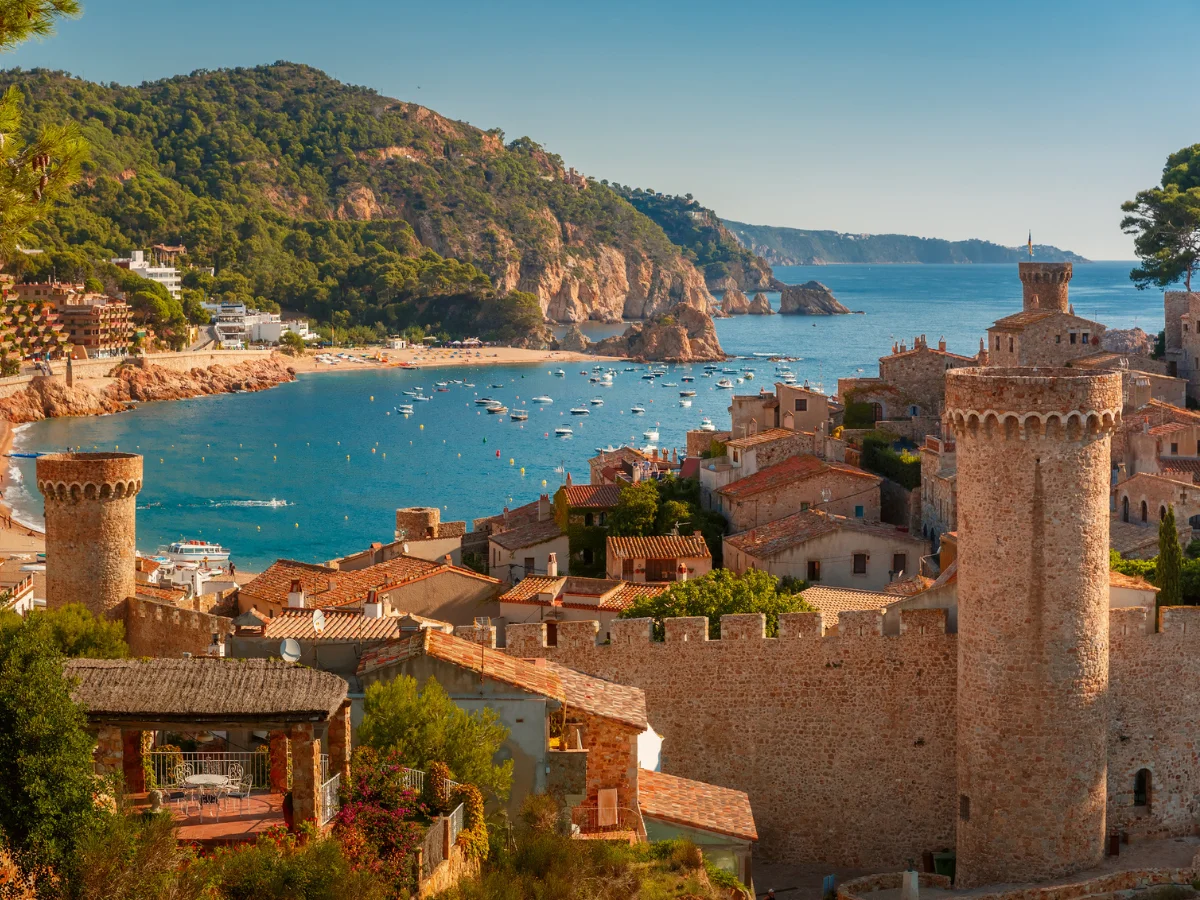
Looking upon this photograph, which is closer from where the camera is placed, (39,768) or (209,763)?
(39,768)

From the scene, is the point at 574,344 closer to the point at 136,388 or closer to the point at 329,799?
the point at 136,388

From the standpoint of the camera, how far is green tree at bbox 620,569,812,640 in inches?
845

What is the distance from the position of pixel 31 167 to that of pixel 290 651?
4.80 m

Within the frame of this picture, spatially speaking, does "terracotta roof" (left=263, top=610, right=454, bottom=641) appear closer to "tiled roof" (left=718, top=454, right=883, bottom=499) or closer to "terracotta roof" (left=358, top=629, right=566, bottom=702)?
"terracotta roof" (left=358, top=629, right=566, bottom=702)

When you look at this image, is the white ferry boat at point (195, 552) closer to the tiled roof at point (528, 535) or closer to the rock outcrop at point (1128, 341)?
the tiled roof at point (528, 535)

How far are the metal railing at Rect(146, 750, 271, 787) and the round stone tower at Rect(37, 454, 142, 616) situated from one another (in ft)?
29.7

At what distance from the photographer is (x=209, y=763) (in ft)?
42.1

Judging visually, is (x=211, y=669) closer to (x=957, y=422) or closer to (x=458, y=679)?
(x=458, y=679)

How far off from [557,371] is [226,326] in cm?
3069


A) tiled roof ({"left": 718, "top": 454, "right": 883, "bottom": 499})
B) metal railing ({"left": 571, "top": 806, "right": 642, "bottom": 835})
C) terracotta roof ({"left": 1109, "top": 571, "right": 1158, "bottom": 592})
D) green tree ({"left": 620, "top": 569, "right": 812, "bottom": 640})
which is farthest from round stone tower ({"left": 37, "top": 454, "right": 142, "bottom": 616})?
tiled roof ({"left": 718, "top": 454, "right": 883, "bottom": 499})

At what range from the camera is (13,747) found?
1073 centimetres

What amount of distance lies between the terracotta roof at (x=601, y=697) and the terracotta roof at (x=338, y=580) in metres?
9.51

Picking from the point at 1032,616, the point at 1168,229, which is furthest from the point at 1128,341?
the point at 1032,616

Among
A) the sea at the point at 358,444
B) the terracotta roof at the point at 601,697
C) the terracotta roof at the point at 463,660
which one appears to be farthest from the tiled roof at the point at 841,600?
the sea at the point at 358,444
